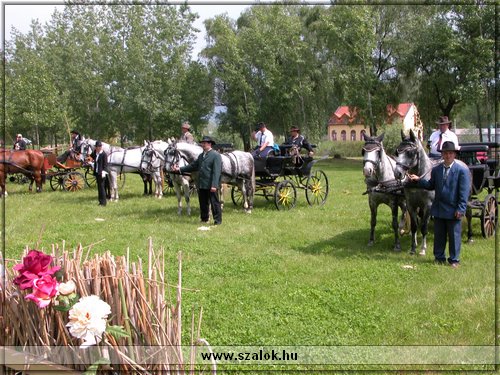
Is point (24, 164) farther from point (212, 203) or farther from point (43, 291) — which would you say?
point (43, 291)

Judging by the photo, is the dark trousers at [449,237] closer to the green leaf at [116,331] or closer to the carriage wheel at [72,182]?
the green leaf at [116,331]

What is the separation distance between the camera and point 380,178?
905 cm

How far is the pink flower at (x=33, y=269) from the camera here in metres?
3.08

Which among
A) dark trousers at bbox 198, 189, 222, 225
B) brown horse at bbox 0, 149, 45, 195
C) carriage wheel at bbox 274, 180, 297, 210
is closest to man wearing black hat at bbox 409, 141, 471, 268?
dark trousers at bbox 198, 189, 222, 225

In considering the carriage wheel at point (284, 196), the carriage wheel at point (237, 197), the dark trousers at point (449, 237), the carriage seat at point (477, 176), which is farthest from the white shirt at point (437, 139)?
the carriage wheel at point (237, 197)

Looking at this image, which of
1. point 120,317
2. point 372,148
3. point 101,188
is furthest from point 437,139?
point 101,188

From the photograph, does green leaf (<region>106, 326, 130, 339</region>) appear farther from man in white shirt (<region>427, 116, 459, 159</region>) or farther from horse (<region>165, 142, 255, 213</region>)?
horse (<region>165, 142, 255, 213</region>)

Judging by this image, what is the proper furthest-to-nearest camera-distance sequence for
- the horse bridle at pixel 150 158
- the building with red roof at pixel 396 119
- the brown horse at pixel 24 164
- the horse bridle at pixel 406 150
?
the building with red roof at pixel 396 119, the brown horse at pixel 24 164, the horse bridle at pixel 150 158, the horse bridle at pixel 406 150

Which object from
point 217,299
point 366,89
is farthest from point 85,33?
point 217,299

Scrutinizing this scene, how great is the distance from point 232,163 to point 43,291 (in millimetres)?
9987

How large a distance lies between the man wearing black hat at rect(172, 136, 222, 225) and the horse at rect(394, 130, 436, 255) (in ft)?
15.5

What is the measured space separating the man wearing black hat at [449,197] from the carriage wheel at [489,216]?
240 cm

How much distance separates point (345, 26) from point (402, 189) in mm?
28265

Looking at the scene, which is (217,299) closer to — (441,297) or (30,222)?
(441,297)
